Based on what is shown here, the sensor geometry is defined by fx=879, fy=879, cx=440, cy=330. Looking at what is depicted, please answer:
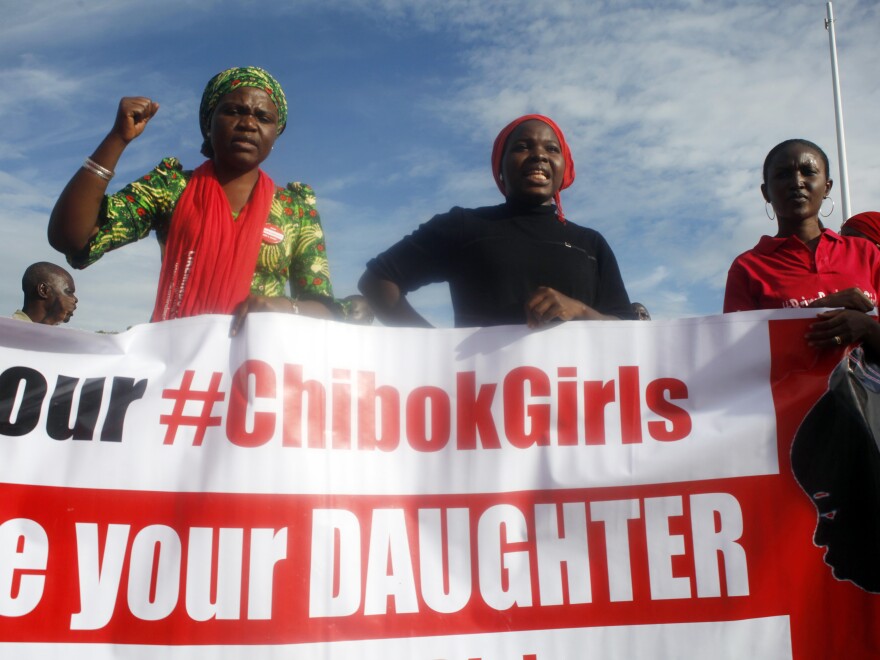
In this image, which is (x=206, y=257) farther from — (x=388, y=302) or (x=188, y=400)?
(x=388, y=302)

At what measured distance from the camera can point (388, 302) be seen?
2.99 m

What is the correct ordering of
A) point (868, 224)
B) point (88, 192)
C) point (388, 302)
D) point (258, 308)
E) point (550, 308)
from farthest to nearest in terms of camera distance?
point (868, 224)
point (388, 302)
point (550, 308)
point (258, 308)
point (88, 192)

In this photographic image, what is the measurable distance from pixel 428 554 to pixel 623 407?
0.74m

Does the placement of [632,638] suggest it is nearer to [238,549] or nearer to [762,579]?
[762,579]

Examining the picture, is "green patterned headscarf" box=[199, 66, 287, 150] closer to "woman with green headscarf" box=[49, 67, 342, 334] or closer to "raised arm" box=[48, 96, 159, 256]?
"woman with green headscarf" box=[49, 67, 342, 334]

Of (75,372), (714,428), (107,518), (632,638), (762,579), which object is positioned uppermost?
(75,372)

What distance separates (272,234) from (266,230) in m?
0.02

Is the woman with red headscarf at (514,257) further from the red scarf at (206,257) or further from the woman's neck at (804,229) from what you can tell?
the woman's neck at (804,229)

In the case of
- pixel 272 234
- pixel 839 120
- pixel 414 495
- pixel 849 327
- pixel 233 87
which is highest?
pixel 839 120

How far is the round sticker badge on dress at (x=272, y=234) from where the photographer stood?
107 inches

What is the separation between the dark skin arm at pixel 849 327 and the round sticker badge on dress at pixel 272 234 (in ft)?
5.46

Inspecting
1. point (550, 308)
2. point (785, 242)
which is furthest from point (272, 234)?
point (785, 242)

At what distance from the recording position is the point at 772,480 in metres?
2.55

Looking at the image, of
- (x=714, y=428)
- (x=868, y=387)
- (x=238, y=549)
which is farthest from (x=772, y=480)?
(x=238, y=549)
